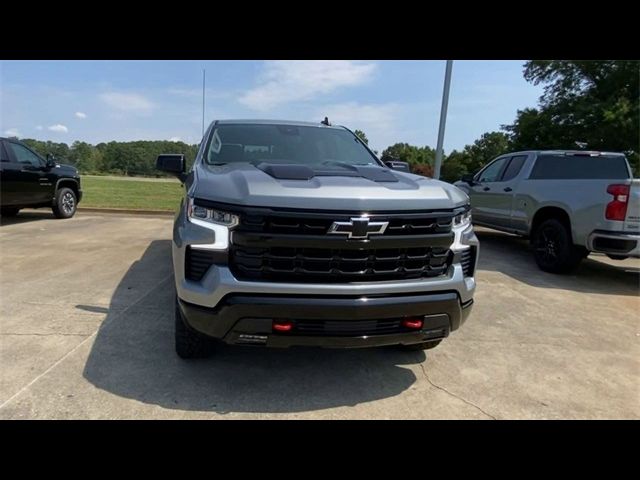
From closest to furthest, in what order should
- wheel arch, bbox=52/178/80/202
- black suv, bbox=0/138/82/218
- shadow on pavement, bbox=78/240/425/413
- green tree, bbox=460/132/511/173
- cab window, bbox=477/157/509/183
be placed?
shadow on pavement, bbox=78/240/425/413 < cab window, bbox=477/157/509/183 < black suv, bbox=0/138/82/218 < wheel arch, bbox=52/178/80/202 < green tree, bbox=460/132/511/173

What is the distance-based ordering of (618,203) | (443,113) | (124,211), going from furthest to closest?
1. (124,211)
2. (443,113)
3. (618,203)

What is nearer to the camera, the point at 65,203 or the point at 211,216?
the point at 211,216

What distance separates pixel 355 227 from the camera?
95.3 inches

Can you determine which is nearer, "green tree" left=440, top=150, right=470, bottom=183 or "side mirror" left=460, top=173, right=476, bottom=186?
"side mirror" left=460, top=173, right=476, bottom=186

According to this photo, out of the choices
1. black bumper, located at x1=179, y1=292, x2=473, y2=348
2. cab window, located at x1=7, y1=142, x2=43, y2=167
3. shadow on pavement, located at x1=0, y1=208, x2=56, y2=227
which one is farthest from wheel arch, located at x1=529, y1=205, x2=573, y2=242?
shadow on pavement, located at x1=0, y1=208, x2=56, y2=227

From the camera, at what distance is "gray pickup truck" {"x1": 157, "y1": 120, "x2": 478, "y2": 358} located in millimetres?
2383

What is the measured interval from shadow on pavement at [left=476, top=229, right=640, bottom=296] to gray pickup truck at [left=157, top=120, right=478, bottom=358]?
11.9 feet

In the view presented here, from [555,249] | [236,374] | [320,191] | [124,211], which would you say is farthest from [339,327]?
[124,211]

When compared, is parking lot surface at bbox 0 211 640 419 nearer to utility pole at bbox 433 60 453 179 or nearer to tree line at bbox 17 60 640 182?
utility pole at bbox 433 60 453 179

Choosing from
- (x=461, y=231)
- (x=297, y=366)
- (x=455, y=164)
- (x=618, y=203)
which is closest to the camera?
(x=461, y=231)

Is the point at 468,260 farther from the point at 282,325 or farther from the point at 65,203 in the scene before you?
the point at 65,203

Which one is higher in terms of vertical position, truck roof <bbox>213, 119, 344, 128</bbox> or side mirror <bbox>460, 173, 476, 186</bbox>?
truck roof <bbox>213, 119, 344, 128</bbox>

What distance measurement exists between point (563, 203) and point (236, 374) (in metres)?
5.58

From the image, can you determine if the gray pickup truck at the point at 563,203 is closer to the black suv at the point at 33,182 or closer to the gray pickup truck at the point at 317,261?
the gray pickup truck at the point at 317,261
